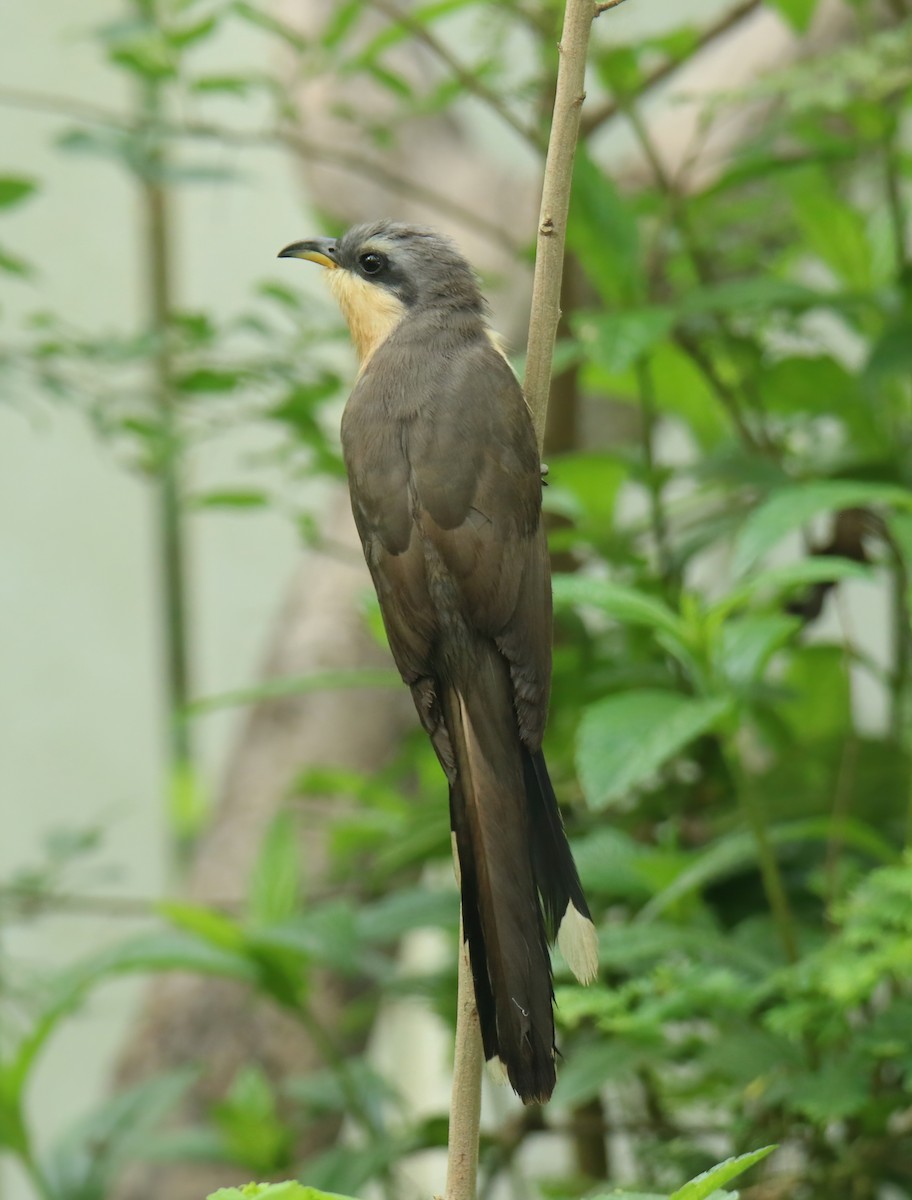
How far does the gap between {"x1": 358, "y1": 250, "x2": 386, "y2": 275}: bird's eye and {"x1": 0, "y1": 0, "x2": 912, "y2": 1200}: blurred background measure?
196 millimetres

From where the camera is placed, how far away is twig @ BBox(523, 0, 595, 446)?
809mm

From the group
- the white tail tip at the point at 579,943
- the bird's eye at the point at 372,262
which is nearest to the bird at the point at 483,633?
the white tail tip at the point at 579,943

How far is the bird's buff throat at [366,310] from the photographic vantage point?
1128mm

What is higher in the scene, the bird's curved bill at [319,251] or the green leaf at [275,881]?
the bird's curved bill at [319,251]

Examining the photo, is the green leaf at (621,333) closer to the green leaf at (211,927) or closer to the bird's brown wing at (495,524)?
the bird's brown wing at (495,524)

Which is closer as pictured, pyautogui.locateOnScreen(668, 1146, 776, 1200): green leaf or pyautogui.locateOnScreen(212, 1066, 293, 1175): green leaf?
pyautogui.locateOnScreen(668, 1146, 776, 1200): green leaf

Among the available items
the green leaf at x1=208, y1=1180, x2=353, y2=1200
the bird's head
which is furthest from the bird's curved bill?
the green leaf at x1=208, y1=1180, x2=353, y2=1200

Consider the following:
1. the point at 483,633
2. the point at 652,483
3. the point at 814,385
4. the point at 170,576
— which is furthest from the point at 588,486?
the point at 170,576

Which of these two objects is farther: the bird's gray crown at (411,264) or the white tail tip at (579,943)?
the bird's gray crown at (411,264)

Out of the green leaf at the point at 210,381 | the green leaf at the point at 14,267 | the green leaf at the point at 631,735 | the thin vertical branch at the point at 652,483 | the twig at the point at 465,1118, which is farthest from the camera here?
the green leaf at the point at 210,381

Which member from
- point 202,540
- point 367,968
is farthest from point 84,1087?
point 367,968

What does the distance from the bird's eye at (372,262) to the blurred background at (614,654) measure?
7.7 inches

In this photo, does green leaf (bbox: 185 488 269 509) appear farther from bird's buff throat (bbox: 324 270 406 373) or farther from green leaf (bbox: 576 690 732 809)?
green leaf (bbox: 576 690 732 809)

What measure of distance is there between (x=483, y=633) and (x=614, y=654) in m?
0.79
